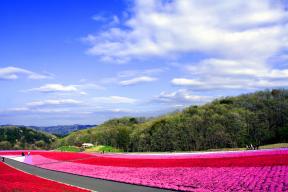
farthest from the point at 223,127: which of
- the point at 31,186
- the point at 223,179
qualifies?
the point at 31,186

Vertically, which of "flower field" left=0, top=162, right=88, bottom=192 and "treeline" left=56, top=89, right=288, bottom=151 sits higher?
"treeline" left=56, top=89, right=288, bottom=151

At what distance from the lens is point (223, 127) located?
8025 centimetres

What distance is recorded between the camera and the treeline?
7775 centimetres

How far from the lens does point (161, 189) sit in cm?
2181

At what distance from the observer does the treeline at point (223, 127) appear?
7775 cm

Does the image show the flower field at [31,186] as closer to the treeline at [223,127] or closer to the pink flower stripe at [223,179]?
the pink flower stripe at [223,179]

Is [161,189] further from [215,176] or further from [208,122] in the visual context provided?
[208,122]

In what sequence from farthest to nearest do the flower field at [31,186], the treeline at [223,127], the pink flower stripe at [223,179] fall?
1. the treeline at [223,127]
2. the pink flower stripe at [223,179]
3. the flower field at [31,186]

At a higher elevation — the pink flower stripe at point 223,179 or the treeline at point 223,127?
the treeline at point 223,127

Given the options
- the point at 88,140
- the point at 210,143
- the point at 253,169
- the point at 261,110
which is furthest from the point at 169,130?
the point at 253,169

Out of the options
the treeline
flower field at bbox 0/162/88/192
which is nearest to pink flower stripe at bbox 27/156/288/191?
flower field at bbox 0/162/88/192

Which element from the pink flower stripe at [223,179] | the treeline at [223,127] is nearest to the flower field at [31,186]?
the pink flower stripe at [223,179]

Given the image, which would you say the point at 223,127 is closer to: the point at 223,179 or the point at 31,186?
the point at 223,179

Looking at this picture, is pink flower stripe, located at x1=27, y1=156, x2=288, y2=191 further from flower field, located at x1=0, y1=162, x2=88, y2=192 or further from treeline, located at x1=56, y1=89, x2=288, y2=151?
treeline, located at x1=56, y1=89, x2=288, y2=151
